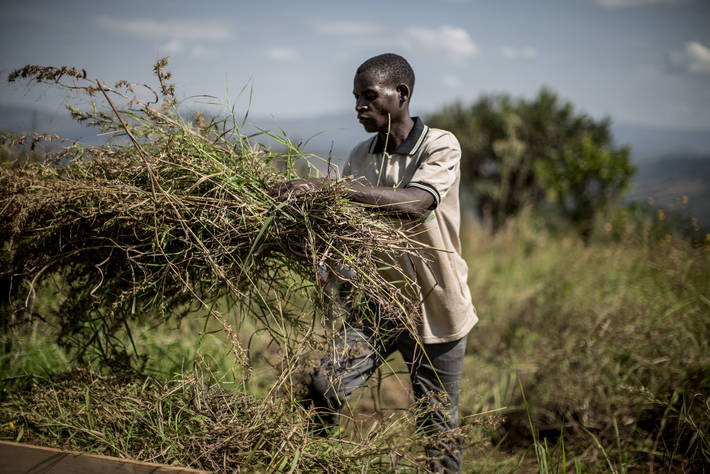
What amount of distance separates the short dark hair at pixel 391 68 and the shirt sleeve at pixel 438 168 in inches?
12.3

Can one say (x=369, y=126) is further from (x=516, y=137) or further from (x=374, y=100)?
(x=516, y=137)

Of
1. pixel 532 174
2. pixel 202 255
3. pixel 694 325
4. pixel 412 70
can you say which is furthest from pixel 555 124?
pixel 202 255

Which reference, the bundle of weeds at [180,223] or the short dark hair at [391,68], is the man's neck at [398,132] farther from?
the bundle of weeds at [180,223]

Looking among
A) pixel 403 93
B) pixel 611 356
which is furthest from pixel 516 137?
pixel 403 93

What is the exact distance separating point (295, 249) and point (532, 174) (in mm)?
14925

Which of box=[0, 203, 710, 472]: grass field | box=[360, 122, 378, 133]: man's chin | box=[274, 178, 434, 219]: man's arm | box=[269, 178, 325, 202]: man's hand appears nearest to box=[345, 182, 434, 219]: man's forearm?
box=[274, 178, 434, 219]: man's arm

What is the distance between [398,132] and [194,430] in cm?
144

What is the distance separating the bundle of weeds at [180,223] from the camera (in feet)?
5.00

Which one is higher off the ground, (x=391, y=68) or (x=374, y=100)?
(x=391, y=68)

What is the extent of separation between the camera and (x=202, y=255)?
157 centimetres

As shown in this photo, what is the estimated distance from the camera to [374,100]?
186cm

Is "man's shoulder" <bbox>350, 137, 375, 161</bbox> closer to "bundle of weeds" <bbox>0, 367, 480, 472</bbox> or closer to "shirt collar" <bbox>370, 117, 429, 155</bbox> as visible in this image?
"shirt collar" <bbox>370, 117, 429, 155</bbox>

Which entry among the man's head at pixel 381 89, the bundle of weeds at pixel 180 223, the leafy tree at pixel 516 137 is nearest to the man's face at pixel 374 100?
the man's head at pixel 381 89

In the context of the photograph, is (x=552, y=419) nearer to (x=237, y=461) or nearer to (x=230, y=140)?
(x=237, y=461)
